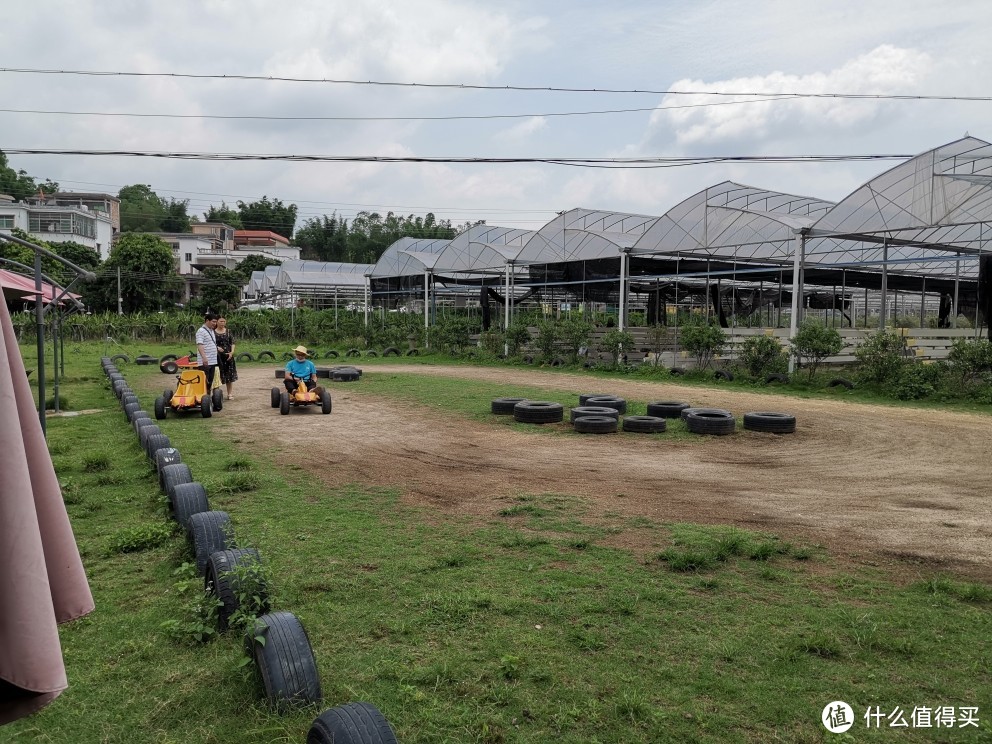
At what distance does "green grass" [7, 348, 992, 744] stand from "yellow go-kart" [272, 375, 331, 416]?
6233 mm

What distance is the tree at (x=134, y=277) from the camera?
4669 centimetres

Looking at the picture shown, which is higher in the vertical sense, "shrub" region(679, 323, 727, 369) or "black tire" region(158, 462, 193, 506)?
"shrub" region(679, 323, 727, 369)

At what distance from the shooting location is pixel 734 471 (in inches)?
339

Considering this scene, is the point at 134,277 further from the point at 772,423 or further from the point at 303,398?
the point at 772,423

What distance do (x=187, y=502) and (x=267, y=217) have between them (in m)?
111

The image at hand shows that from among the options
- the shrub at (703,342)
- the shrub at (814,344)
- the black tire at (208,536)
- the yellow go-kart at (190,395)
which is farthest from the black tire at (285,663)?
the shrub at (703,342)

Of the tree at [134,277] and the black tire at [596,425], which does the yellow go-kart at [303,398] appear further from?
the tree at [134,277]

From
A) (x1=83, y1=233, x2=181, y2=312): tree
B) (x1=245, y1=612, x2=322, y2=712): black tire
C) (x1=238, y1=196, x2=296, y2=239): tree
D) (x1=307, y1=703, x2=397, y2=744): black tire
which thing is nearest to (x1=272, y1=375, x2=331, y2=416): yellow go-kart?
(x1=245, y1=612, x2=322, y2=712): black tire

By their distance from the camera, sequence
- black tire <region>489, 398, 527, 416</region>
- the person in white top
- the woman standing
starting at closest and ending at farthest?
the person in white top < black tire <region>489, 398, 527, 416</region> < the woman standing

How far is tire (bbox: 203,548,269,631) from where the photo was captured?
4102 millimetres

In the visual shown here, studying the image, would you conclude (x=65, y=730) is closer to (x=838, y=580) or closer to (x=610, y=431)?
(x=838, y=580)

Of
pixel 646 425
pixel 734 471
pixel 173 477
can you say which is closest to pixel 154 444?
pixel 173 477

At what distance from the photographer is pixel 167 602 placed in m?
4.58

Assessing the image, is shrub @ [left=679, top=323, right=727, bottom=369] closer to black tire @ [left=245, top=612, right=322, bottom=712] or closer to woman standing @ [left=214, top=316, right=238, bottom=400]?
woman standing @ [left=214, top=316, right=238, bottom=400]
